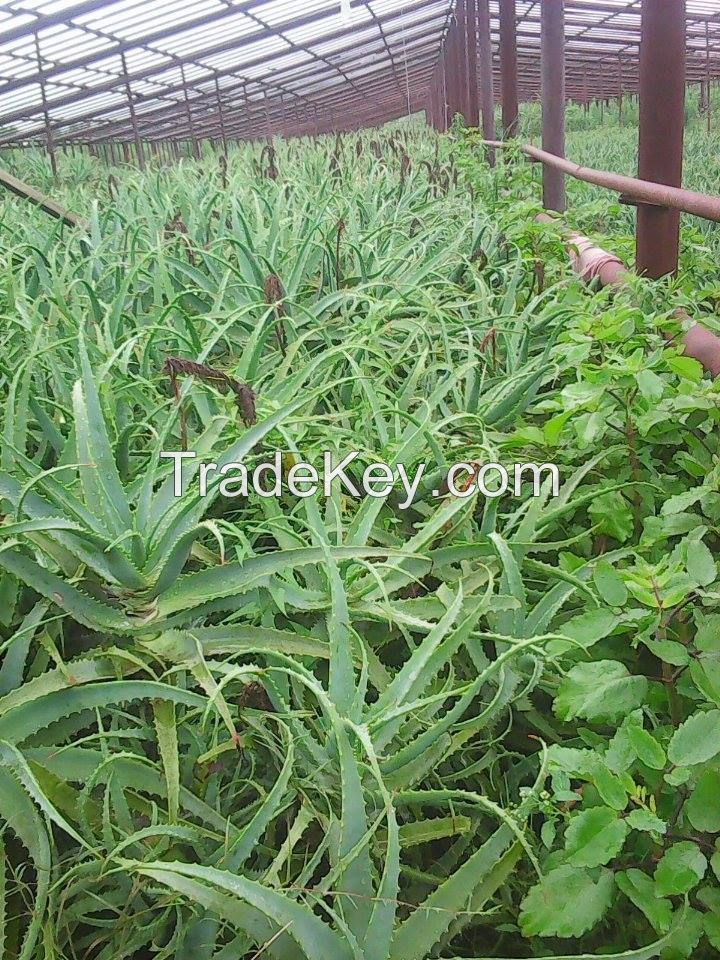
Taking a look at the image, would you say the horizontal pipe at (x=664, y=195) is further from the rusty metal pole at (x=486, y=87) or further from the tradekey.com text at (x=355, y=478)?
the rusty metal pole at (x=486, y=87)

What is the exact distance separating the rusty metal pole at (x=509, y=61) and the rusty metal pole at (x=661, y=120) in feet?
11.9

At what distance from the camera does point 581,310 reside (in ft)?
5.35

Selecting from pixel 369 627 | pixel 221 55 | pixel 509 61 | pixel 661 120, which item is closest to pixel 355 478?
pixel 369 627

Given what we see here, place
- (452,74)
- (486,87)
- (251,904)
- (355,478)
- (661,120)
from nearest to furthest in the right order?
(251,904)
(355,478)
(661,120)
(486,87)
(452,74)

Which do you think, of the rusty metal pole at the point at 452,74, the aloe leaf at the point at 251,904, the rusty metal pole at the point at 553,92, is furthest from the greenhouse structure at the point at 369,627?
the rusty metal pole at the point at 452,74

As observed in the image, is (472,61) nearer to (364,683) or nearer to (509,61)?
(509,61)

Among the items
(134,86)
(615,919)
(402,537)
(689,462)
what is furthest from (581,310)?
(134,86)

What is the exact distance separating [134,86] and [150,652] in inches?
435

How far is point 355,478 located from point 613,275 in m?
1.07

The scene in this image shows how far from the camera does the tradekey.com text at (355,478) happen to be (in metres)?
1.10

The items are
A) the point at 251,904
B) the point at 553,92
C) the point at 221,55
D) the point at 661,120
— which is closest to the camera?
the point at 251,904

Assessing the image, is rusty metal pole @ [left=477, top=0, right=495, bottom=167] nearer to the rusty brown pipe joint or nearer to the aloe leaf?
the rusty brown pipe joint

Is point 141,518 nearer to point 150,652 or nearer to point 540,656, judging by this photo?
point 150,652

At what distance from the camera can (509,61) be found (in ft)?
16.9
